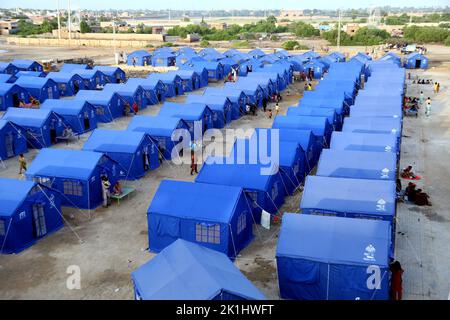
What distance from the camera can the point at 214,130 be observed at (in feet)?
108

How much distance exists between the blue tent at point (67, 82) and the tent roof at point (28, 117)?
1589cm

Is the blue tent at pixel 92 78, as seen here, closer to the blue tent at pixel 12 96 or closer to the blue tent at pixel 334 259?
the blue tent at pixel 12 96

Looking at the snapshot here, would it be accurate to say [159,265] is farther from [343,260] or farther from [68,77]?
[68,77]

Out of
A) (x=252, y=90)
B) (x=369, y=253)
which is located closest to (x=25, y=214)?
(x=369, y=253)

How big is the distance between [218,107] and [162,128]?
7406 mm

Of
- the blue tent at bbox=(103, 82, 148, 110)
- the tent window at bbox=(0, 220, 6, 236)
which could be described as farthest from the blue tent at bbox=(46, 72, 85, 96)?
the tent window at bbox=(0, 220, 6, 236)

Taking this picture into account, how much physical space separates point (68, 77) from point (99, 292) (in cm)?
3577

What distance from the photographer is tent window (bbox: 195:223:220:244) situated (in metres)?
16.3

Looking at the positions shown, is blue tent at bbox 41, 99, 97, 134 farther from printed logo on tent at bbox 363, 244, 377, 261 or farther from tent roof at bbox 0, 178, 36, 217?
printed logo on tent at bbox 363, 244, 377, 261

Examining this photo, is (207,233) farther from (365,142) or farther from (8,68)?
(8,68)

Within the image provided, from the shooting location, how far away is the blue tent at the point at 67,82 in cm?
4559

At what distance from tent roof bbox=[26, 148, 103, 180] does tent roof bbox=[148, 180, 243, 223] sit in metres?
4.73

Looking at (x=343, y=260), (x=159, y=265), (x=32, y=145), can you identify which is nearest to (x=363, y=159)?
(x=343, y=260)
